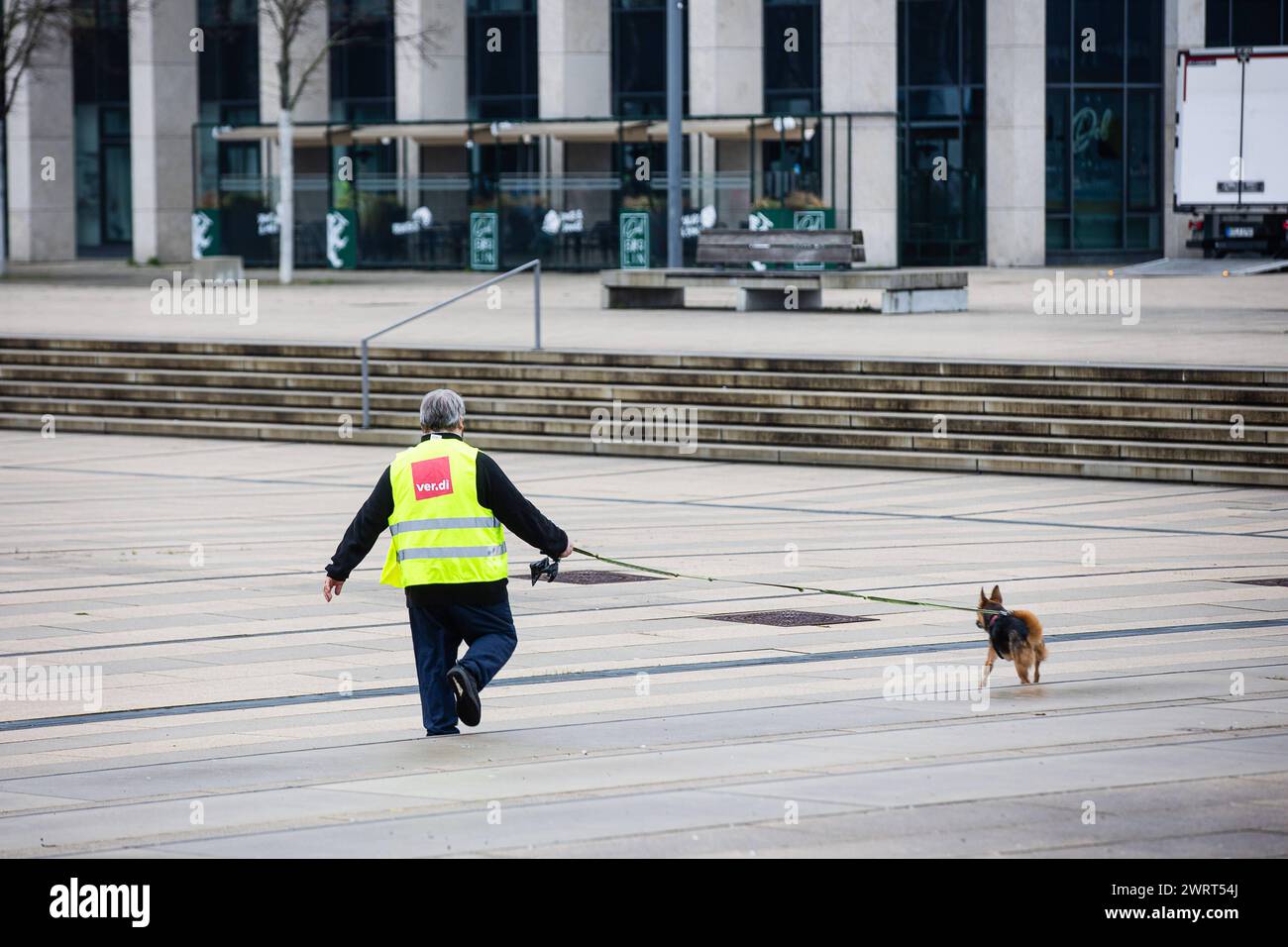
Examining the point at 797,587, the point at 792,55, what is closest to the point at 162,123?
the point at 792,55

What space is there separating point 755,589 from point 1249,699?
4.13 m

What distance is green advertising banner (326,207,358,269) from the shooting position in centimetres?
4331

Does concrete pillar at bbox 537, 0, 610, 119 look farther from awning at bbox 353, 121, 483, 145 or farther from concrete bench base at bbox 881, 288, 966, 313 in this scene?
concrete bench base at bbox 881, 288, 966, 313

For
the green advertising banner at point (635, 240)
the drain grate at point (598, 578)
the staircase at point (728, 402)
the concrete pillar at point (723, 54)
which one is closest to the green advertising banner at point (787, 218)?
the green advertising banner at point (635, 240)

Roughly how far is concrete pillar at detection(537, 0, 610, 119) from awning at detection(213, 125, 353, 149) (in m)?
4.52

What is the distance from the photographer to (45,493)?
59.3 feet

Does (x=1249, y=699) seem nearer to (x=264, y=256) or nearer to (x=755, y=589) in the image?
(x=755, y=589)

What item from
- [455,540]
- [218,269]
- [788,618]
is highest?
[218,269]

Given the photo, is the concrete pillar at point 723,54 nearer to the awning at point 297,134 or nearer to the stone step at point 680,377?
the awning at point 297,134

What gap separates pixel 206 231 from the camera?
1754 inches

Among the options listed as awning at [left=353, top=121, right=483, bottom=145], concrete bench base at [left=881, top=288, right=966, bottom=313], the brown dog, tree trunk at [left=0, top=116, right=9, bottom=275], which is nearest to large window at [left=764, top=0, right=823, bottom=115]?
awning at [left=353, top=121, right=483, bottom=145]

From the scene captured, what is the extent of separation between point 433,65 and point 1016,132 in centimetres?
1300

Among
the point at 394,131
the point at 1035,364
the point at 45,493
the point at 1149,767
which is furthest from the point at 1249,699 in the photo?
the point at 394,131

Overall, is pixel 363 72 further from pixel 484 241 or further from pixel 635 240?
pixel 635 240
